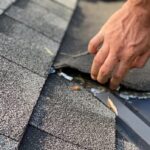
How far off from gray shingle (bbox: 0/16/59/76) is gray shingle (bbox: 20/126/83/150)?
1.91 ft

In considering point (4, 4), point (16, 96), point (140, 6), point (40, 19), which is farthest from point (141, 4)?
point (40, 19)

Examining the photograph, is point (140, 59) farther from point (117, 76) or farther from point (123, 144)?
point (123, 144)

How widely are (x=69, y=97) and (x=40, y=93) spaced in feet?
0.68

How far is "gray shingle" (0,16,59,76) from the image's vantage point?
2719mm

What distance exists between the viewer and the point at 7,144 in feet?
6.30

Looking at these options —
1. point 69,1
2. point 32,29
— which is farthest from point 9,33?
point 69,1

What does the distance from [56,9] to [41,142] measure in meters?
2.34

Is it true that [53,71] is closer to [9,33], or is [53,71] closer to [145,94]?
[9,33]

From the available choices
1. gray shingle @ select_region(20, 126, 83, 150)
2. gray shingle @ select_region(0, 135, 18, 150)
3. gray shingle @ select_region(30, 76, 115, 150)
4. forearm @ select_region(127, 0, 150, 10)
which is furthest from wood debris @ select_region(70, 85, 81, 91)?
gray shingle @ select_region(0, 135, 18, 150)

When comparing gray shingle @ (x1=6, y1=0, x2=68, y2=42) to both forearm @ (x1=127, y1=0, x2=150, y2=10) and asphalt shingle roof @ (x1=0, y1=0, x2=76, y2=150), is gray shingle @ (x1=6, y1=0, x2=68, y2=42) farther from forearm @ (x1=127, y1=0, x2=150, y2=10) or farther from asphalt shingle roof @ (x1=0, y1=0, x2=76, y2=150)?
forearm @ (x1=127, y1=0, x2=150, y2=10)

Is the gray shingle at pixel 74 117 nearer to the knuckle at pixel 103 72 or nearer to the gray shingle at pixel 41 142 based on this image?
the gray shingle at pixel 41 142

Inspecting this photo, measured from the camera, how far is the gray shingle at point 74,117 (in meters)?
2.26

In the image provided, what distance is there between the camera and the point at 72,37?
380cm

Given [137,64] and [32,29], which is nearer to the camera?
[137,64]
